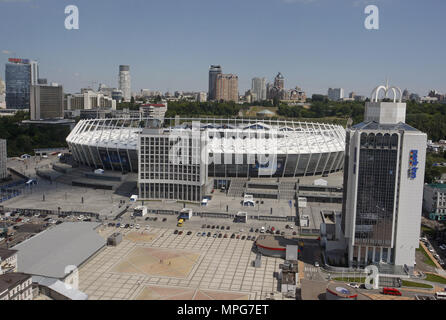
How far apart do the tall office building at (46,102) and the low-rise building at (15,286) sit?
521 feet

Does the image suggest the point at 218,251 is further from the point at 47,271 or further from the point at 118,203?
the point at 118,203

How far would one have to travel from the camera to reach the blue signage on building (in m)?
46.7

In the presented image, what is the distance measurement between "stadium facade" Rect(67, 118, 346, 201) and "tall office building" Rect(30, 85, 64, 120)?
9207 centimetres

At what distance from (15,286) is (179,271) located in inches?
Result: 689

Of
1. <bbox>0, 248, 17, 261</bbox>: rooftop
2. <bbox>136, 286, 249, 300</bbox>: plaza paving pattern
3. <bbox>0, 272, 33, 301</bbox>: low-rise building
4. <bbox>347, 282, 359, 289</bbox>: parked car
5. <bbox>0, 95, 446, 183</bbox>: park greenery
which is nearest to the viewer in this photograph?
<bbox>0, 272, 33, 301</bbox>: low-rise building

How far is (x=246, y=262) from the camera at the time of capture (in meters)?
50.2

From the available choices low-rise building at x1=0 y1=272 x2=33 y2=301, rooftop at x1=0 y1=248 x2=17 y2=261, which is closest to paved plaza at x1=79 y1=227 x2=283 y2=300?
low-rise building at x1=0 y1=272 x2=33 y2=301

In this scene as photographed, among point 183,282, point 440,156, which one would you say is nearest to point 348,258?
point 183,282

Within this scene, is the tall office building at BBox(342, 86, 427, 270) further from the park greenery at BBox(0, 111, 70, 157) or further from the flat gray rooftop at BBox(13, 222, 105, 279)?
the park greenery at BBox(0, 111, 70, 157)

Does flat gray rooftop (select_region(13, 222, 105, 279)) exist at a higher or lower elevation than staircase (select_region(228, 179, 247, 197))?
lower

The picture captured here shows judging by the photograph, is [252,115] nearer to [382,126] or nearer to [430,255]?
[430,255]

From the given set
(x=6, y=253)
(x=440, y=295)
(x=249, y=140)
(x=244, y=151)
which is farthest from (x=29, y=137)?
(x=440, y=295)

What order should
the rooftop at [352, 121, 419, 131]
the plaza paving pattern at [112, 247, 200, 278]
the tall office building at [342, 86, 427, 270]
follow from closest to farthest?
the plaza paving pattern at [112, 247, 200, 278], the tall office building at [342, 86, 427, 270], the rooftop at [352, 121, 419, 131]

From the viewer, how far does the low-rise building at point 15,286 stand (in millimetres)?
34188
